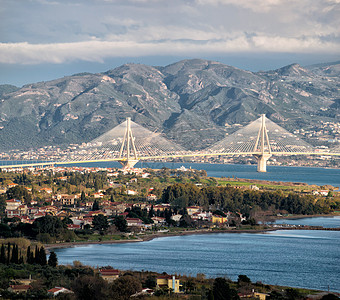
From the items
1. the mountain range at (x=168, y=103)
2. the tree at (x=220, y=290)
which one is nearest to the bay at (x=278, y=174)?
the mountain range at (x=168, y=103)

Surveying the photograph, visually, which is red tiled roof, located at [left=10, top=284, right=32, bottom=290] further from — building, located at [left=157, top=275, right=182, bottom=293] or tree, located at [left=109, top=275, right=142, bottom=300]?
building, located at [left=157, top=275, right=182, bottom=293]

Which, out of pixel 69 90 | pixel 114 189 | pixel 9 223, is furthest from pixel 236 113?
pixel 9 223

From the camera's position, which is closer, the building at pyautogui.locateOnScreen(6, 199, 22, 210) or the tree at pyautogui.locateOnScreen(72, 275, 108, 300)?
the tree at pyautogui.locateOnScreen(72, 275, 108, 300)

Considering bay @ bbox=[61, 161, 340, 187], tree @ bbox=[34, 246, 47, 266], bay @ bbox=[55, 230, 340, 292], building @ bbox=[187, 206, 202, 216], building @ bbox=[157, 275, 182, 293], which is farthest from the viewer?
bay @ bbox=[61, 161, 340, 187]

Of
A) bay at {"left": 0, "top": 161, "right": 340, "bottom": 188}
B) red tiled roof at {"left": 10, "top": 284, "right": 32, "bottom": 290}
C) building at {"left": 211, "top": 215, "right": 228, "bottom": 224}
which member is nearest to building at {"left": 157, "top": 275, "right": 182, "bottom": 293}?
red tiled roof at {"left": 10, "top": 284, "right": 32, "bottom": 290}

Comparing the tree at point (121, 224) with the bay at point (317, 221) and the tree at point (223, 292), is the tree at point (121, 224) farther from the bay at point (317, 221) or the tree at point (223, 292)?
the tree at point (223, 292)
